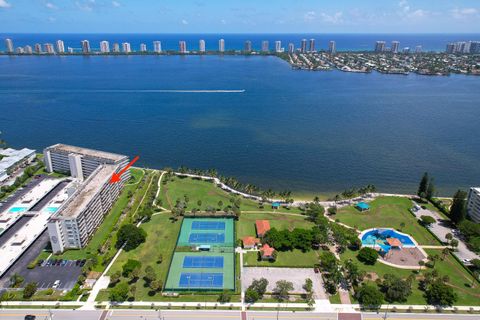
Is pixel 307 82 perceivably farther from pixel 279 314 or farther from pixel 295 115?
pixel 279 314

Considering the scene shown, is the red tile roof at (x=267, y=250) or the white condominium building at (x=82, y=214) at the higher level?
the white condominium building at (x=82, y=214)

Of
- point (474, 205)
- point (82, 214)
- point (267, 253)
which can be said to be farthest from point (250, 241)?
point (474, 205)

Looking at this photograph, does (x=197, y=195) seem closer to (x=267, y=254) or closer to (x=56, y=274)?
(x=267, y=254)

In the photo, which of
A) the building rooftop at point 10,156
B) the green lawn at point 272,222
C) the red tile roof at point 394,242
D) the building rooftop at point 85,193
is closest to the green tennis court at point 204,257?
the green lawn at point 272,222

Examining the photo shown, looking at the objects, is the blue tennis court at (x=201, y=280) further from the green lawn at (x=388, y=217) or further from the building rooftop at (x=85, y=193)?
the green lawn at (x=388, y=217)

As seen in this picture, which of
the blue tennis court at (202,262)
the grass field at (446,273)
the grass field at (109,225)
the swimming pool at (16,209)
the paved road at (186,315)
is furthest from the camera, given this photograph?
the swimming pool at (16,209)

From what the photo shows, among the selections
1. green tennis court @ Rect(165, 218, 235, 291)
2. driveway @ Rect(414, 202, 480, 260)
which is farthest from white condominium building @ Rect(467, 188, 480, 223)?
green tennis court @ Rect(165, 218, 235, 291)
